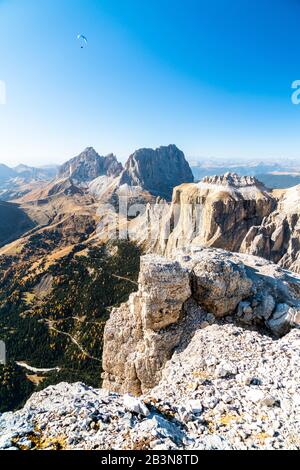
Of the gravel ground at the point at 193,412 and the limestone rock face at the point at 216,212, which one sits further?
the limestone rock face at the point at 216,212

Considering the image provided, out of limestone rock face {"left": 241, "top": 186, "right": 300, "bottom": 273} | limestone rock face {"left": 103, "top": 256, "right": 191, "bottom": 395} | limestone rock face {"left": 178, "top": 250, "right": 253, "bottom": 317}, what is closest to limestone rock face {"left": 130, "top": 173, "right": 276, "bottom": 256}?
limestone rock face {"left": 241, "top": 186, "right": 300, "bottom": 273}

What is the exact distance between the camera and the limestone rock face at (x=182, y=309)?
77.2 ft

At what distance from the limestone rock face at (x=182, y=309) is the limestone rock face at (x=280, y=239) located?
200ft

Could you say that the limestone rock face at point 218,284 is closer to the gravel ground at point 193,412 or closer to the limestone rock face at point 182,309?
the limestone rock face at point 182,309

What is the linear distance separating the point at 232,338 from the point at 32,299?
169 meters

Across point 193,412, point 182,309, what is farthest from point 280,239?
point 193,412

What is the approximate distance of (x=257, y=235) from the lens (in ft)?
294

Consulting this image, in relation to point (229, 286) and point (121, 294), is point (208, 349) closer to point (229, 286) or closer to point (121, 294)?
point (229, 286)

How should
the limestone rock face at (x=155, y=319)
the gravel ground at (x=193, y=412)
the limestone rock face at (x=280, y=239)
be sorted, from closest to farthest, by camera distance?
the gravel ground at (x=193, y=412) → the limestone rock face at (x=155, y=319) → the limestone rock face at (x=280, y=239)

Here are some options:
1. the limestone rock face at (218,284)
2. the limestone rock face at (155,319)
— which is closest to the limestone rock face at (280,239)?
the limestone rock face at (218,284)

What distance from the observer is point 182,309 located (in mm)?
24328

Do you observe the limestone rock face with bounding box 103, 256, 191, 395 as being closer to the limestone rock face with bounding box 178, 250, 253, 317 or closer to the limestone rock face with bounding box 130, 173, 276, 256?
the limestone rock face with bounding box 178, 250, 253, 317

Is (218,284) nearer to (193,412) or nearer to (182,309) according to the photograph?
(182,309)

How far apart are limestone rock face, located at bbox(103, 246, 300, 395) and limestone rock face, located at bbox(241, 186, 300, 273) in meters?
60.8
